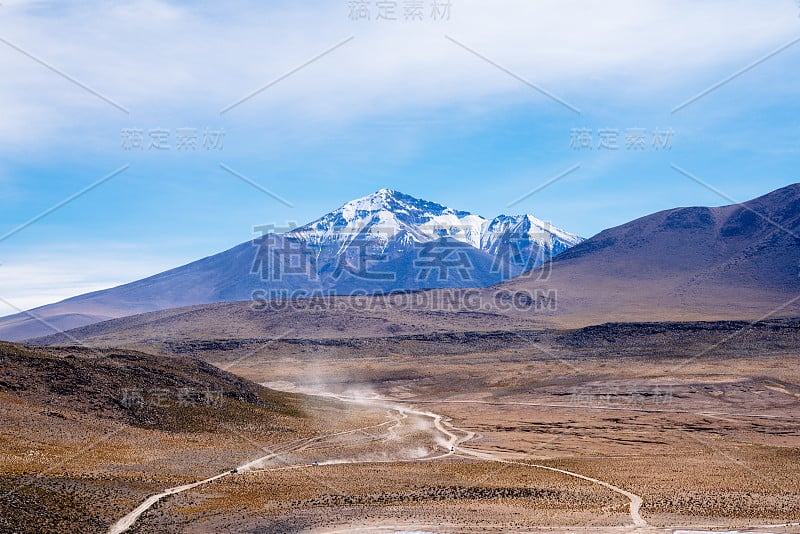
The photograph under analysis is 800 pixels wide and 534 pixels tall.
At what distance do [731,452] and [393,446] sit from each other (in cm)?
2137

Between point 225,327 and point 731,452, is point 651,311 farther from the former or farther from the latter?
point 731,452

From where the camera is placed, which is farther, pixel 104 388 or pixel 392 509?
pixel 104 388

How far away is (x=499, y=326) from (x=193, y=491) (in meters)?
152

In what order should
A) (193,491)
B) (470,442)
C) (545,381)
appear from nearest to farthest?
1. (193,491)
2. (470,442)
3. (545,381)

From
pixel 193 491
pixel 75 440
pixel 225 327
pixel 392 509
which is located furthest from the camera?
pixel 225 327

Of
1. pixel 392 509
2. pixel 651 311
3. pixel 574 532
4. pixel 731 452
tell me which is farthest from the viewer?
A: pixel 651 311

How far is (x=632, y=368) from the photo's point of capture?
102 meters

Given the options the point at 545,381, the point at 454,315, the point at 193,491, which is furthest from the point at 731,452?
the point at 454,315

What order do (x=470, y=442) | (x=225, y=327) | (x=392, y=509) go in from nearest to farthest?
(x=392, y=509)
(x=470, y=442)
(x=225, y=327)

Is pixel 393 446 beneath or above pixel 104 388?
beneath

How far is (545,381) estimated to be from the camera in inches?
3863

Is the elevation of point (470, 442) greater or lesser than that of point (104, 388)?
lesser

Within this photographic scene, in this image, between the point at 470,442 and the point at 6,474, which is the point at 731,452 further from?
the point at 6,474

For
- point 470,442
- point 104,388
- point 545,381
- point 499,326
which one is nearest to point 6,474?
point 104,388
